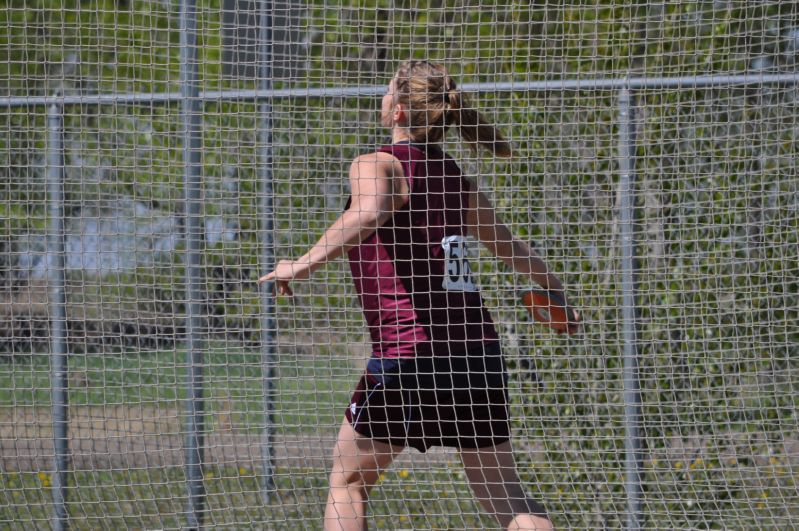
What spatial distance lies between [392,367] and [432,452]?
1361 mm

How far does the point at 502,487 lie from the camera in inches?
127

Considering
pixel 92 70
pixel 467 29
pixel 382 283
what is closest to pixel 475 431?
pixel 382 283

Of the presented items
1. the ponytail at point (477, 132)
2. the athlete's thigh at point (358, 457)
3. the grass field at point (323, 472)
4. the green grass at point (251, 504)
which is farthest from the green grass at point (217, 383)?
the ponytail at point (477, 132)

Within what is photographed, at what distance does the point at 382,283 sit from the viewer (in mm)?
3156

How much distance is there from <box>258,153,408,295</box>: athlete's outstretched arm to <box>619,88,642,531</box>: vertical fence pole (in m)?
1.22

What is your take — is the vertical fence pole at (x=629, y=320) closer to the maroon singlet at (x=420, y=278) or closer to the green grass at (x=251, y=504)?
the green grass at (x=251, y=504)

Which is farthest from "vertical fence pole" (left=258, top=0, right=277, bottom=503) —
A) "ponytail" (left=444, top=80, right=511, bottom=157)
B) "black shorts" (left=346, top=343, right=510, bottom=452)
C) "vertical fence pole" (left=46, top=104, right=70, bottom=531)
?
"black shorts" (left=346, top=343, right=510, bottom=452)

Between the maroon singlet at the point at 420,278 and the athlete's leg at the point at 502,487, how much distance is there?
1.13 feet

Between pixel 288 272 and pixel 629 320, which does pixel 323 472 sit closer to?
pixel 288 272

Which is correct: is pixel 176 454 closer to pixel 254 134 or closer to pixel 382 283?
pixel 254 134

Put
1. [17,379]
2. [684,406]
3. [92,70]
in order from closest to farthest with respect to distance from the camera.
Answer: [684,406] < [17,379] < [92,70]

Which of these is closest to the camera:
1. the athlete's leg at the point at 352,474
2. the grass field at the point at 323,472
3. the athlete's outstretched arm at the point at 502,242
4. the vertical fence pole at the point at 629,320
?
the athlete's leg at the point at 352,474

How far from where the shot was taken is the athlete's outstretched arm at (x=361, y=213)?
307 centimetres

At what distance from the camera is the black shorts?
3088mm
